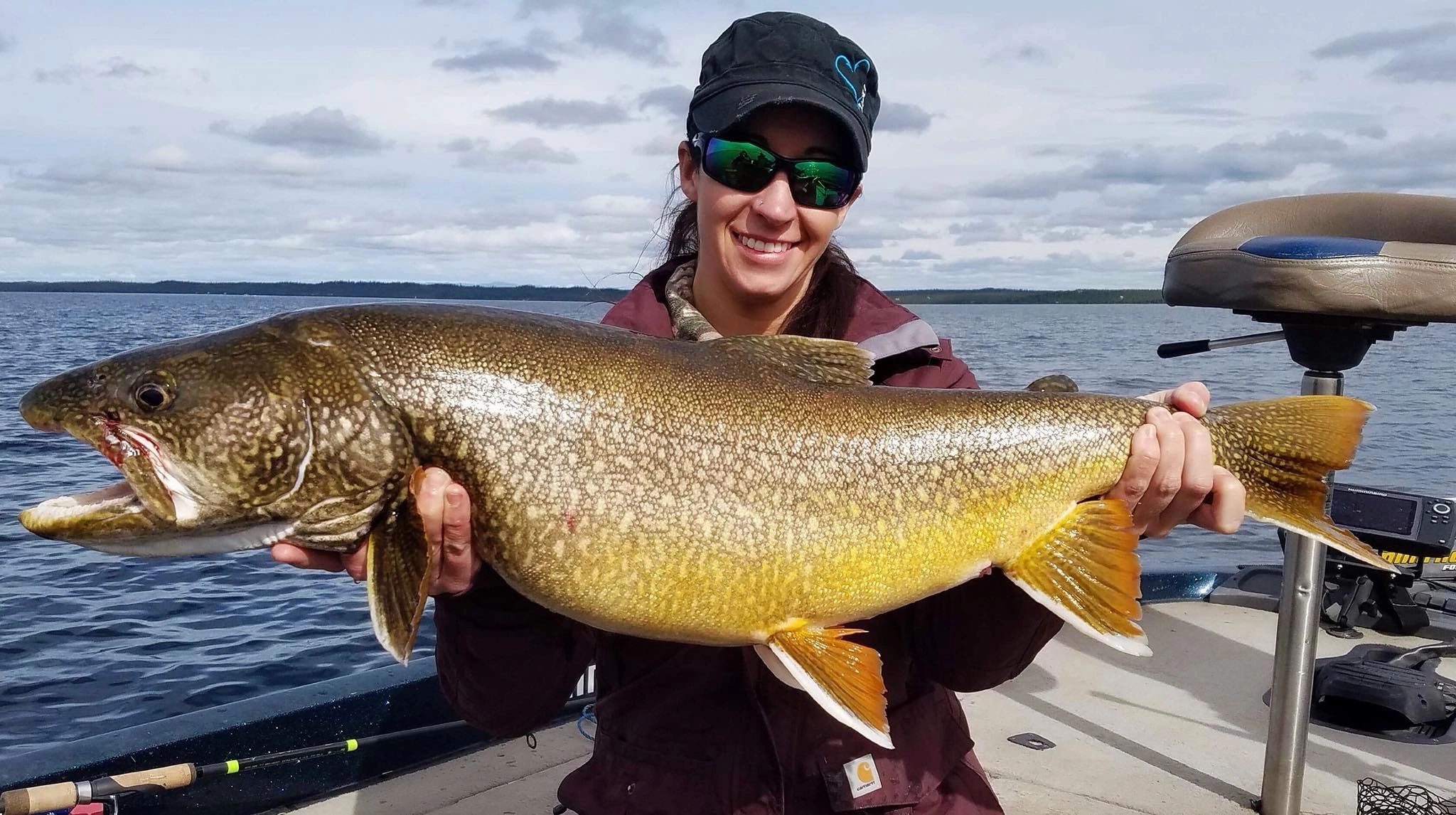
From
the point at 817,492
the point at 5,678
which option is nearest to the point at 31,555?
the point at 5,678

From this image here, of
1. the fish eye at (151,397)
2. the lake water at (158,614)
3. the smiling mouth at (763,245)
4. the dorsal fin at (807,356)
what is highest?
the smiling mouth at (763,245)

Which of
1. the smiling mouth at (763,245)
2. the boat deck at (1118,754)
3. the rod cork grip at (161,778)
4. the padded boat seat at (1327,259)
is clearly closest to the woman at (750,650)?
the smiling mouth at (763,245)

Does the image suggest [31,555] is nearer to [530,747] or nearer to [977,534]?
[530,747]

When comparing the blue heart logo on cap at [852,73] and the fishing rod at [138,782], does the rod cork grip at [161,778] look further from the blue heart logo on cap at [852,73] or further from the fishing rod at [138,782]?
the blue heart logo on cap at [852,73]

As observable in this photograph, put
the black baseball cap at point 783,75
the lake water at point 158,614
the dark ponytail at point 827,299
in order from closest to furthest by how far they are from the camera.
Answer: the black baseball cap at point 783,75 < the dark ponytail at point 827,299 < the lake water at point 158,614

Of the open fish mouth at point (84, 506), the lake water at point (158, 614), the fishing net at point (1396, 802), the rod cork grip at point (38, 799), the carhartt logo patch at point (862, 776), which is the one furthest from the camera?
the lake water at point (158, 614)

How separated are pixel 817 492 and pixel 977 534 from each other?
0.51 meters

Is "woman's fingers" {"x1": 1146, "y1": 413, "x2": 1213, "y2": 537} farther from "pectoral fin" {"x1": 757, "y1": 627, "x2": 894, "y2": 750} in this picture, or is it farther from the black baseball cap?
the black baseball cap

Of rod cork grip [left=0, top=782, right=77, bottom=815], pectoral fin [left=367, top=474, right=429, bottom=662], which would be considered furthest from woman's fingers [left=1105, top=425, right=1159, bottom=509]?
rod cork grip [left=0, top=782, right=77, bottom=815]

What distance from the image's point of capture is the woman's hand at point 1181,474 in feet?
9.86

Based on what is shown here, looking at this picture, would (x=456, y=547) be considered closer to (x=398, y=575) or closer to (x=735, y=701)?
(x=398, y=575)

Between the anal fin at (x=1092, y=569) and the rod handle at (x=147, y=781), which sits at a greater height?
the anal fin at (x=1092, y=569)

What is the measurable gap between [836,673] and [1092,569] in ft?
2.74

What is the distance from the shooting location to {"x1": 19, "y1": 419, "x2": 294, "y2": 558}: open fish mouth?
2.49m
